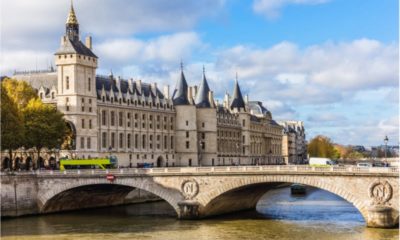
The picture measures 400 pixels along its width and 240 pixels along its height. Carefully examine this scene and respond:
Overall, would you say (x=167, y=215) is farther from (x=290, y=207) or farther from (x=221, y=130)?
(x=221, y=130)

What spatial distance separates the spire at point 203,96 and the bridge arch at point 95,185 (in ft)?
198

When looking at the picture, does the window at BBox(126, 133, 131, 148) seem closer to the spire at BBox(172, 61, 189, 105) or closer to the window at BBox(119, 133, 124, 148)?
the window at BBox(119, 133, 124, 148)

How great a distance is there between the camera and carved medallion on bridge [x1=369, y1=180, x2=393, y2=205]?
55.1m

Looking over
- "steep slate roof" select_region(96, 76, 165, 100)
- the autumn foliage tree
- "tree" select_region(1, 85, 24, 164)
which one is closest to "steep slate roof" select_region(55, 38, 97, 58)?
"steep slate roof" select_region(96, 76, 165, 100)

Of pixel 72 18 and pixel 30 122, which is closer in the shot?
pixel 30 122

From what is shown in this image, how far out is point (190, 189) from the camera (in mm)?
64438

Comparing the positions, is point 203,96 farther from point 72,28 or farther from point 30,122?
point 30,122

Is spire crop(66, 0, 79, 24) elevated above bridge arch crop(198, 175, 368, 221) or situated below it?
above

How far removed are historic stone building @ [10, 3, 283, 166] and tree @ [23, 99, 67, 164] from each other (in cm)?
1170

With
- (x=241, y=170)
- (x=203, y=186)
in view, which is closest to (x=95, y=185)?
(x=203, y=186)

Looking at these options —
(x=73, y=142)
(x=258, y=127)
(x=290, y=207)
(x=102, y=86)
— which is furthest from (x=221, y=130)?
(x=290, y=207)

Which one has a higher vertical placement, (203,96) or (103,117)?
(203,96)

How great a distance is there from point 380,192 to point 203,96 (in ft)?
257

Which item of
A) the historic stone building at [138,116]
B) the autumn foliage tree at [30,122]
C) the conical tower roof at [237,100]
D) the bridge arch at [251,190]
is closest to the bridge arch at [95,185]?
the bridge arch at [251,190]
